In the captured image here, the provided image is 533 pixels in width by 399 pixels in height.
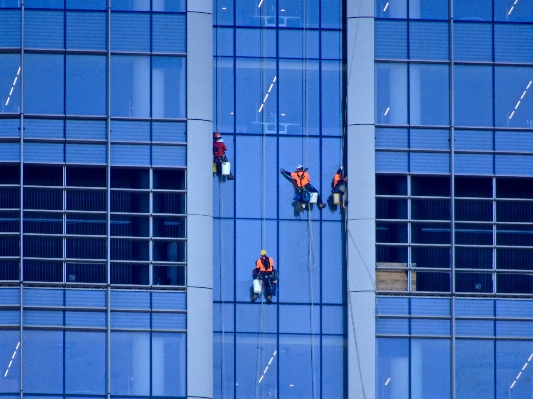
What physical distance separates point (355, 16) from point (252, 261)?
34.7ft

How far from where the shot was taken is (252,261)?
49281 mm

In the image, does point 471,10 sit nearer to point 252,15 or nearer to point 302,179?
point 252,15

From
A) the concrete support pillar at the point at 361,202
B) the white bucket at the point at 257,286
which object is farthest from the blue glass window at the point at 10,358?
the concrete support pillar at the point at 361,202

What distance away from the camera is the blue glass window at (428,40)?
4944 cm

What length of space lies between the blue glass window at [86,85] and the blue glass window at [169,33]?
224 centimetres

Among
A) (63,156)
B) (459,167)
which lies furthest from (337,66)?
(63,156)

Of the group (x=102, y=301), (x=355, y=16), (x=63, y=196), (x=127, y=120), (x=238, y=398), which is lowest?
(x=238, y=398)

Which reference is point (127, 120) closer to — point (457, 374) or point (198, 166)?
point (198, 166)

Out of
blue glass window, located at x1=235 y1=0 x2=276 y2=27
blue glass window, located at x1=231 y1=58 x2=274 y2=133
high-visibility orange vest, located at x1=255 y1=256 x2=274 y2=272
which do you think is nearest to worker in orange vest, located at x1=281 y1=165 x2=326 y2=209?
blue glass window, located at x1=231 y1=58 x2=274 y2=133

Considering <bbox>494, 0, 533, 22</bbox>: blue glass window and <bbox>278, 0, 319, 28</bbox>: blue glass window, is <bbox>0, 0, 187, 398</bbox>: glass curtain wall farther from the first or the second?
<bbox>494, 0, 533, 22</bbox>: blue glass window

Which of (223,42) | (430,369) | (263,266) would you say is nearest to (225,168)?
(263,266)

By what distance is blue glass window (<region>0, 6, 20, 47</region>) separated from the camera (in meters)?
47.9

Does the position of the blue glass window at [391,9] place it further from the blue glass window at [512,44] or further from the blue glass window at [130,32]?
the blue glass window at [130,32]

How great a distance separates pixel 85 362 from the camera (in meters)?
46.9
